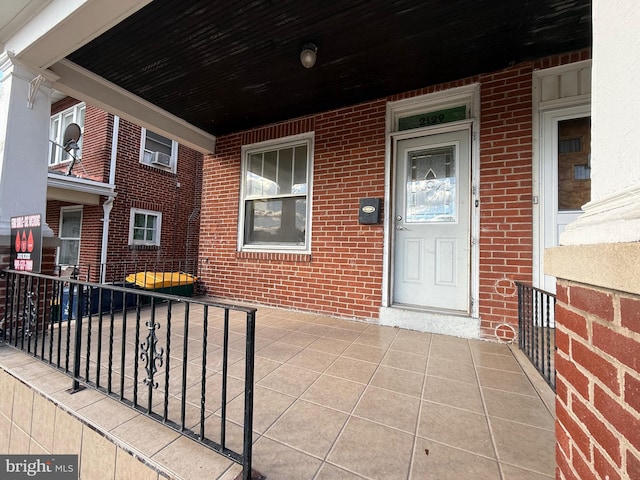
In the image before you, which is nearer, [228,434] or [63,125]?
[228,434]

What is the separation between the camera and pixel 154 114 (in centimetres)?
366

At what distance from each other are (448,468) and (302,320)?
2277 mm

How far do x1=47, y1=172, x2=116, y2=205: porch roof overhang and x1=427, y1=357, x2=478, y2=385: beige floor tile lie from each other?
685 cm

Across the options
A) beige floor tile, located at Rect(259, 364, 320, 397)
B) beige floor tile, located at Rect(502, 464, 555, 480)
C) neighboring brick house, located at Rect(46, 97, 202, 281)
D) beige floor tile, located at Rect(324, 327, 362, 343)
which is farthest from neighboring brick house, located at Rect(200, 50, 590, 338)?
neighboring brick house, located at Rect(46, 97, 202, 281)

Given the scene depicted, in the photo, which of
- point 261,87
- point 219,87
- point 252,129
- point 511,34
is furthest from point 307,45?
point 252,129

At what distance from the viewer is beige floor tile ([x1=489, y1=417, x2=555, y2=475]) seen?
1184mm

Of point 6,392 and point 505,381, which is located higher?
point 505,381

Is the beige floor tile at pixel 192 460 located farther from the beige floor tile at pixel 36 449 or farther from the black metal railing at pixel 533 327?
the black metal railing at pixel 533 327

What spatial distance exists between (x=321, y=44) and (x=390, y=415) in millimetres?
2889

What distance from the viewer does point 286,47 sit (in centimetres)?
257

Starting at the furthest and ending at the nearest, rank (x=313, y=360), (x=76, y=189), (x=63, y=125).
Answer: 1. (x=63, y=125)
2. (x=76, y=189)
3. (x=313, y=360)

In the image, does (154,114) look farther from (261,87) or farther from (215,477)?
(215,477)

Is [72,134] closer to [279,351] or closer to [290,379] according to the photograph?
[279,351]

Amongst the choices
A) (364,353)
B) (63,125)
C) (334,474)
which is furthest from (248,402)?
(63,125)
